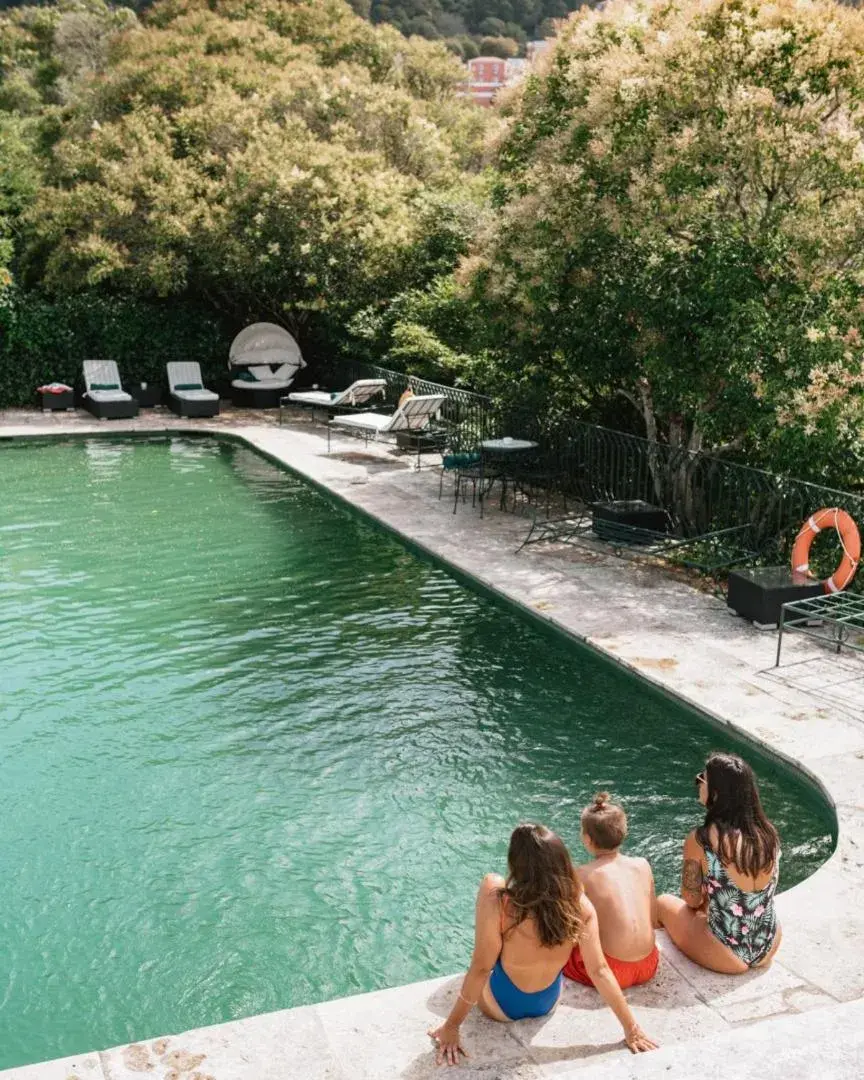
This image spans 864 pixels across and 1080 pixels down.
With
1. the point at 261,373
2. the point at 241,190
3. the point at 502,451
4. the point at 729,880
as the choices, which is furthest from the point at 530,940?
the point at 261,373

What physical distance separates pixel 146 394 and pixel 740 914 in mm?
19029

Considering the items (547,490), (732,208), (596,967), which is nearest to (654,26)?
(732,208)

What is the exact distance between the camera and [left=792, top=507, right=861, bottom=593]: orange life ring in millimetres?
8750

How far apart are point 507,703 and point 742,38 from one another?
663 centimetres

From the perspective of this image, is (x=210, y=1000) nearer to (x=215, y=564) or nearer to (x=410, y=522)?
(x=215, y=564)

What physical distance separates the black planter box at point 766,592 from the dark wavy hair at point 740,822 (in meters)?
4.77

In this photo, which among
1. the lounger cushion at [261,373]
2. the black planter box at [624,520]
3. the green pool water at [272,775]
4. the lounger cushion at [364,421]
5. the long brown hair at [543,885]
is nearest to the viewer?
the long brown hair at [543,885]

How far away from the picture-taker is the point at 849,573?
8734mm

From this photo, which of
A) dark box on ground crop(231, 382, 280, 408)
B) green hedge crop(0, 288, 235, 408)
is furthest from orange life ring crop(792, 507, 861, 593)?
green hedge crop(0, 288, 235, 408)

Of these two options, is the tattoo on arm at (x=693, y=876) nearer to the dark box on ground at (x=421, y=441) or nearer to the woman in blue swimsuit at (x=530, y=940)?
the woman in blue swimsuit at (x=530, y=940)

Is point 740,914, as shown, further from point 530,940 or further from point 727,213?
point 727,213

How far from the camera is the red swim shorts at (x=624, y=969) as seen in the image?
4289 mm

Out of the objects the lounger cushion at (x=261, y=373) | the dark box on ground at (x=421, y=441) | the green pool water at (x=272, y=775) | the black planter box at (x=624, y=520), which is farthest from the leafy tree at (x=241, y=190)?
the black planter box at (x=624, y=520)

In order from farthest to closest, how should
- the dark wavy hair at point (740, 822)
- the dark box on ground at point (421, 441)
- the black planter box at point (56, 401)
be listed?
the black planter box at point (56, 401) → the dark box on ground at point (421, 441) → the dark wavy hair at point (740, 822)
